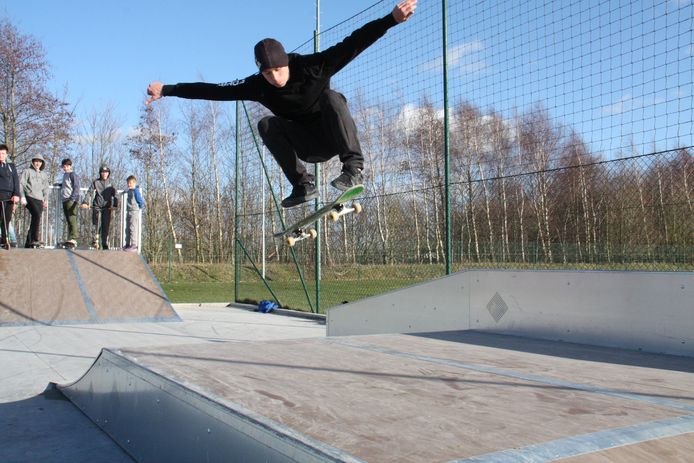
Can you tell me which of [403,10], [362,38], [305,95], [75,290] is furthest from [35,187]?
[403,10]

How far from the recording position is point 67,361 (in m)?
5.89

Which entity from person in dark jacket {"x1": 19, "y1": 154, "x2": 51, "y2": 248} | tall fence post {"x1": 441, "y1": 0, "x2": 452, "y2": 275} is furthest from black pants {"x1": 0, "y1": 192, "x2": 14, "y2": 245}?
tall fence post {"x1": 441, "y1": 0, "x2": 452, "y2": 275}

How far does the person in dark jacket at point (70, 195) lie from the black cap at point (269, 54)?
7.98 metres

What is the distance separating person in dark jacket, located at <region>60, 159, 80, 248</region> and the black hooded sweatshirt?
739 centimetres

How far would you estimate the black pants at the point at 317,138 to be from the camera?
4.03 meters

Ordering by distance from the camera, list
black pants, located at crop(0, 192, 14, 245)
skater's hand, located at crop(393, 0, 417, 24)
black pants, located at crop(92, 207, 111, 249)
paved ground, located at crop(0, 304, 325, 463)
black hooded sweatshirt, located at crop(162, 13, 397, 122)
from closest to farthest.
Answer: paved ground, located at crop(0, 304, 325, 463) < skater's hand, located at crop(393, 0, 417, 24) < black hooded sweatshirt, located at crop(162, 13, 397, 122) < black pants, located at crop(0, 192, 14, 245) < black pants, located at crop(92, 207, 111, 249)

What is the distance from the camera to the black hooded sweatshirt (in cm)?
373

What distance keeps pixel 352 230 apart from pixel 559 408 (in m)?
7.77

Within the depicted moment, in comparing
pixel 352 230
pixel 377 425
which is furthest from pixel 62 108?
pixel 377 425

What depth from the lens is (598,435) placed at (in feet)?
6.14

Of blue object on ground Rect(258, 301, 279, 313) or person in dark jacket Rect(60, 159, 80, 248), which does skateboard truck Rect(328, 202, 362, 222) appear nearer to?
person in dark jacket Rect(60, 159, 80, 248)

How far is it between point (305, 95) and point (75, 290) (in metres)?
7.48

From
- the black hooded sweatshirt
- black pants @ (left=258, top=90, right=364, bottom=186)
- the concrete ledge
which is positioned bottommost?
the concrete ledge

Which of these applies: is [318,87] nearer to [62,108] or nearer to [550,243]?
[550,243]
